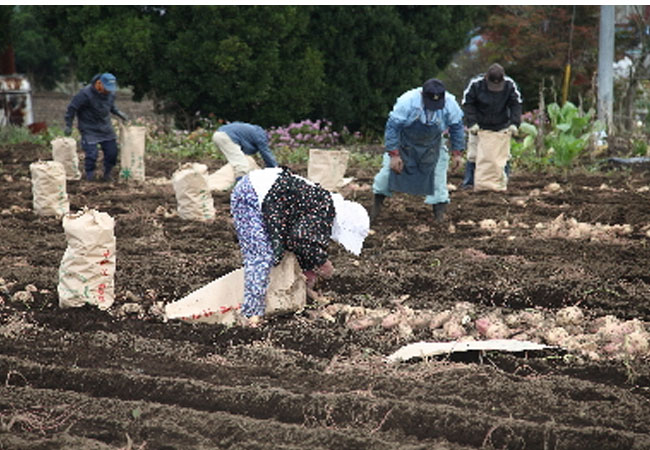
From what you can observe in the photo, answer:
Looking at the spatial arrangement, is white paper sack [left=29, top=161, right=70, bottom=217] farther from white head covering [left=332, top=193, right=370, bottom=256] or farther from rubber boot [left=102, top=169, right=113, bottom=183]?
white head covering [left=332, top=193, right=370, bottom=256]

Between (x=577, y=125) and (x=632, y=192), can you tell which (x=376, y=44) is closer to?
(x=577, y=125)

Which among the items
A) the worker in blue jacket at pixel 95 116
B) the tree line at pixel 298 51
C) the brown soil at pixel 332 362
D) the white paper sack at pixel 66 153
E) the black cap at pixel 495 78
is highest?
the tree line at pixel 298 51

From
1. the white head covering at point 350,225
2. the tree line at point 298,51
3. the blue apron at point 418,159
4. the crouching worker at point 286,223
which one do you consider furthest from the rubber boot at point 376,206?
the tree line at point 298,51

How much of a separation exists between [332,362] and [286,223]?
2.58ft

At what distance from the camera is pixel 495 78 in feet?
28.6

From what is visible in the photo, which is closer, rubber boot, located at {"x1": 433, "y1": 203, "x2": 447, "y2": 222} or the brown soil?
the brown soil

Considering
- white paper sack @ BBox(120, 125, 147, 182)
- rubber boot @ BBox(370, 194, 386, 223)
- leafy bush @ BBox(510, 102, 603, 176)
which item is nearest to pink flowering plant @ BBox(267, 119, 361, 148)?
white paper sack @ BBox(120, 125, 147, 182)

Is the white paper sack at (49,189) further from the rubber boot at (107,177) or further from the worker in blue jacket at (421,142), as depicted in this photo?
the worker in blue jacket at (421,142)

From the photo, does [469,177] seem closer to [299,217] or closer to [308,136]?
[308,136]

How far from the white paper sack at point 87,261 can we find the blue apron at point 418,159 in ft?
9.75

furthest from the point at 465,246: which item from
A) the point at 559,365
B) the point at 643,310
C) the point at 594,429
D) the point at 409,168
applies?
the point at 594,429

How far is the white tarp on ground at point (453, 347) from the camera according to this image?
406 centimetres

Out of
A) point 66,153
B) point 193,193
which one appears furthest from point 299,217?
point 66,153

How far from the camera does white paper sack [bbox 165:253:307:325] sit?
4.63 metres
